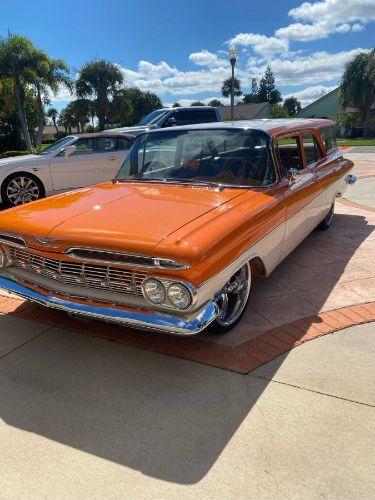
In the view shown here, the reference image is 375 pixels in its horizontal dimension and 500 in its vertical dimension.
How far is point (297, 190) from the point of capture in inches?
166

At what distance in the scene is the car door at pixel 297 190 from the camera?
4.05m

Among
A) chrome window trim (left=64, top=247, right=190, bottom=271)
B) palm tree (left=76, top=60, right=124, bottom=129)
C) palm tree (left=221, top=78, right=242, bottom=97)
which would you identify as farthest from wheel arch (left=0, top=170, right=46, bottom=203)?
palm tree (left=221, top=78, right=242, bottom=97)

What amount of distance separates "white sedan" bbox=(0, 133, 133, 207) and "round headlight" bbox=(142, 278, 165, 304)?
19.8 ft

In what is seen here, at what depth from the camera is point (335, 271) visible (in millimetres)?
4648

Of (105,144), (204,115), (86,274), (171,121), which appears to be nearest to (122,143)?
(105,144)

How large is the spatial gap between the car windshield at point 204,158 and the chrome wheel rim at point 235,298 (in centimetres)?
84

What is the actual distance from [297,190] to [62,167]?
5.47 metres

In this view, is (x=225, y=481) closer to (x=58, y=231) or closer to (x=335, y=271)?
(x=58, y=231)

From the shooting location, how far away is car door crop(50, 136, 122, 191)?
27.3ft

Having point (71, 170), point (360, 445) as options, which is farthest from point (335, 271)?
point (71, 170)

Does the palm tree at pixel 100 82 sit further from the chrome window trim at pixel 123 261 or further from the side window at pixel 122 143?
the chrome window trim at pixel 123 261

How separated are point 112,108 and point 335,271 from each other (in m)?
37.8

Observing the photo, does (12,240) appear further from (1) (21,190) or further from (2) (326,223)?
(1) (21,190)

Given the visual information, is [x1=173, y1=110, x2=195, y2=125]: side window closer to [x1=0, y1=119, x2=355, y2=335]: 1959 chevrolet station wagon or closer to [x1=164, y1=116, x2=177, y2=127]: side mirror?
[x1=164, y1=116, x2=177, y2=127]: side mirror
